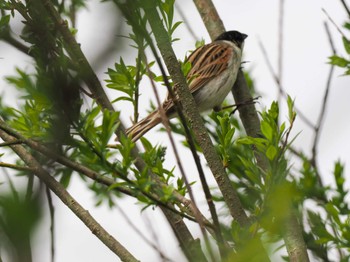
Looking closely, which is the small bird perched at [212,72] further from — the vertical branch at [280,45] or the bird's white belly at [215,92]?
the vertical branch at [280,45]

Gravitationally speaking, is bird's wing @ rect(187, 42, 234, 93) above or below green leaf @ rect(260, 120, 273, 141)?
above

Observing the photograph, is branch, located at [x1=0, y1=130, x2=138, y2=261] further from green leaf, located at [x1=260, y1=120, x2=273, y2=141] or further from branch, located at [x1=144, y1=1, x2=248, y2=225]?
green leaf, located at [x1=260, y1=120, x2=273, y2=141]

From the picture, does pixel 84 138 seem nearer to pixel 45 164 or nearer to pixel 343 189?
pixel 45 164

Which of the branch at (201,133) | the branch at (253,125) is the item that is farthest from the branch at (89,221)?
the branch at (253,125)

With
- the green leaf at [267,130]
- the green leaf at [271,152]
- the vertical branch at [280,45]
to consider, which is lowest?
the green leaf at [271,152]

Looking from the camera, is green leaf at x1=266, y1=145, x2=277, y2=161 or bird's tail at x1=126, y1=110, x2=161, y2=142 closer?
green leaf at x1=266, y1=145, x2=277, y2=161

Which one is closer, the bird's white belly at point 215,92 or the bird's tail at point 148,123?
the bird's tail at point 148,123

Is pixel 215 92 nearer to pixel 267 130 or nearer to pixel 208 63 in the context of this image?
pixel 208 63

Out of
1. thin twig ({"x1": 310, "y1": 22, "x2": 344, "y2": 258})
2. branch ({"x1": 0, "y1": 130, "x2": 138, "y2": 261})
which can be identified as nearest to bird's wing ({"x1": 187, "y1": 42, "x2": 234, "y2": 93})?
thin twig ({"x1": 310, "y1": 22, "x2": 344, "y2": 258})

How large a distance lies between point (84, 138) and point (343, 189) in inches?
65.4

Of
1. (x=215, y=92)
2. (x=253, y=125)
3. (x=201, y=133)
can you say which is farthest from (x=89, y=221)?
(x=215, y=92)

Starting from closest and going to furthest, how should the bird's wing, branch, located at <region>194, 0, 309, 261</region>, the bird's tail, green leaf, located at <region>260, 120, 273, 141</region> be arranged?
green leaf, located at <region>260, 120, 273, 141</region> → branch, located at <region>194, 0, 309, 261</region> → the bird's tail → the bird's wing

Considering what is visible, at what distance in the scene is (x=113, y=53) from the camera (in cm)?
89

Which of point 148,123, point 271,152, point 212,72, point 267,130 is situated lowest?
point 271,152
